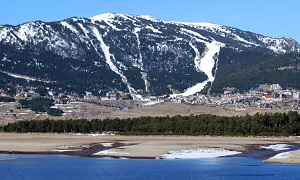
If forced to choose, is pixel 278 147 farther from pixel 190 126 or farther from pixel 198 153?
pixel 190 126

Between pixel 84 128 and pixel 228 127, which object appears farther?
pixel 84 128

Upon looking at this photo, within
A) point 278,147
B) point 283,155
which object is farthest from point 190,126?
point 283,155

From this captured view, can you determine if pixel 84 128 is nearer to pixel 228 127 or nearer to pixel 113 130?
pixel 113 130

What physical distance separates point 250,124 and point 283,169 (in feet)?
227

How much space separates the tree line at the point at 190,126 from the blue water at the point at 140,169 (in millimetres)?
53188

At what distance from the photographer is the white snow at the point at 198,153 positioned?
312ft

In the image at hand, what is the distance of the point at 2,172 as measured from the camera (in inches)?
2990

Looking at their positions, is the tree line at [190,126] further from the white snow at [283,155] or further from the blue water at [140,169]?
the blue water at [140,169]

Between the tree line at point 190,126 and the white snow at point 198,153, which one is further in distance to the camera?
the tree line at point 190,126

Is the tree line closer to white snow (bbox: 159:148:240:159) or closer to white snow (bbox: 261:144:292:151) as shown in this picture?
white snow (bbox: 261:144:292:151)

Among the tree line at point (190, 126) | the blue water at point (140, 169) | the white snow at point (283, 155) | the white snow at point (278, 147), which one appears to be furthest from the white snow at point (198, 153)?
the tree line at point (190, 126)

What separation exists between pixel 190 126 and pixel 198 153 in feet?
173

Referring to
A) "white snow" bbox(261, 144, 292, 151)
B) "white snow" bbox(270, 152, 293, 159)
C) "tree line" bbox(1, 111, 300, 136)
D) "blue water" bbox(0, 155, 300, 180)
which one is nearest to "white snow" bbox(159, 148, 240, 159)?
"blue water" bbox(0, 155, 300, 180)

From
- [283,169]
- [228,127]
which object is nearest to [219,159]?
[283,169]
